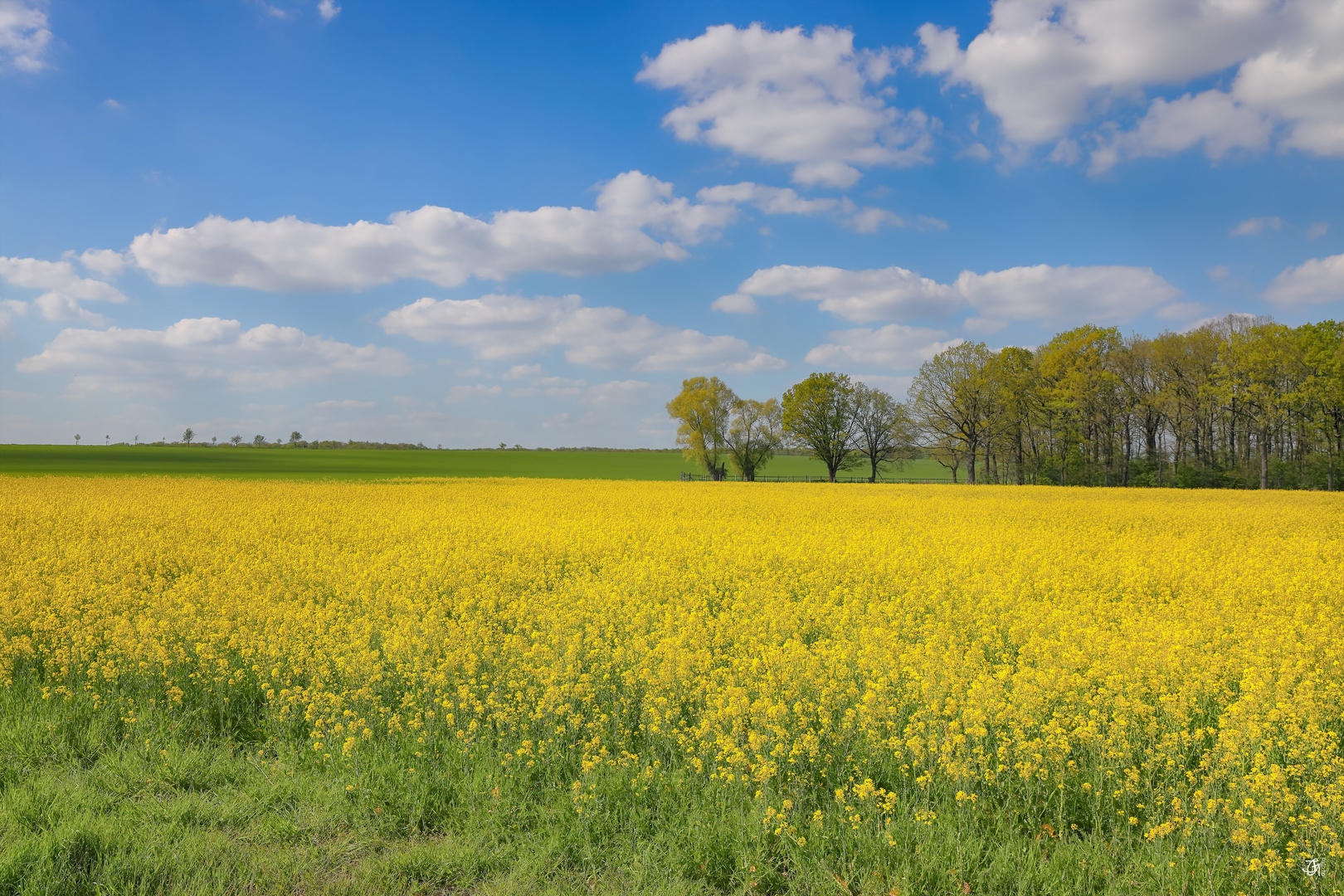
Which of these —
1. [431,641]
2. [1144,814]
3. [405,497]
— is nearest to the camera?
[1144,814]

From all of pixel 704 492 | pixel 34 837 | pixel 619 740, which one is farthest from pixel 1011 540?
pixel 704 492

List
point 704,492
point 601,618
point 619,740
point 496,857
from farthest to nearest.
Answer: point 704,492
point 601,618
point 619,740
point 496,857

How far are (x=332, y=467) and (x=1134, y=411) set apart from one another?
7413cm

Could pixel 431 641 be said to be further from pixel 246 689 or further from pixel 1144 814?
pixel 1144 814

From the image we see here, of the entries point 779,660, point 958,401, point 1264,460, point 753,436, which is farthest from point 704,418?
point 779,660

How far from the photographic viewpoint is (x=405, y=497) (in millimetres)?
28984

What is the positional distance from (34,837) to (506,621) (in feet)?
16.7

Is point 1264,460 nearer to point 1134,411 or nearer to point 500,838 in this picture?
point 1134,411

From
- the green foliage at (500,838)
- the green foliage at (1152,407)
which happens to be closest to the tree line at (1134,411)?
the green foliage at (1152,407)

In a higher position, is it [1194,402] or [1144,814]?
[1194,402]

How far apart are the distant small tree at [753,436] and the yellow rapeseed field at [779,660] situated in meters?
53.2

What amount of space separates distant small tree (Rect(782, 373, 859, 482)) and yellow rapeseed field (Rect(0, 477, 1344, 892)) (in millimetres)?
46630

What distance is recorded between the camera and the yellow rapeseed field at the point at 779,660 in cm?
457

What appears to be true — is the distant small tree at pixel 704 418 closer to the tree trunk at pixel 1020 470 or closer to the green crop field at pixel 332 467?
the green crop field at pixel 332 467
